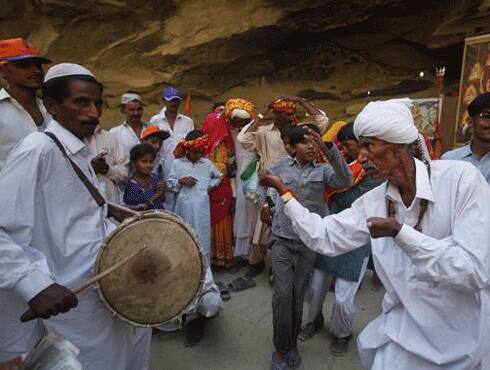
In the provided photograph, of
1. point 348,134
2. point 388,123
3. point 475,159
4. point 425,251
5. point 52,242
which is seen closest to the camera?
point 425,251

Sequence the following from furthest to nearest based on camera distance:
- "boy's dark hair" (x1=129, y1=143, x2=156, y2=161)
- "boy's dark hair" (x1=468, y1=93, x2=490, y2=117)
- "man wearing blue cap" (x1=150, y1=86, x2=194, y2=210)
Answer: "man wearing blue cap" (x1=150, y1=86, x2=194, y2=210) → "boy's dark hair" (x1=129, y1=143, x2=156, y2=161) → "boy's dark hair" (x1=468, y1=93, x2=490, y2=117)

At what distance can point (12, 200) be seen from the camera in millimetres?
1657

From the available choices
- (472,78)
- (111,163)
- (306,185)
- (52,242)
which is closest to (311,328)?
(306,185)

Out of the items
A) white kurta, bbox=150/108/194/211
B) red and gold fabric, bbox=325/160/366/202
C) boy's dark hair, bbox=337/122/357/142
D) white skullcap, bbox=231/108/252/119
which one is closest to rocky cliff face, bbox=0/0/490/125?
A: white kurta, bbox=150/108/194/211

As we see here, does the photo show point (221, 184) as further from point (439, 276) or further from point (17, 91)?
point (439, 276)

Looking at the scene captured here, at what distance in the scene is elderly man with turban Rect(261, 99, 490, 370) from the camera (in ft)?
5.09

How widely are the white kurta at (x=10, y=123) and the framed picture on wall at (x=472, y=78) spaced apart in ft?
17.0

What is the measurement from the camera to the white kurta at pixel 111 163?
3.78 meters

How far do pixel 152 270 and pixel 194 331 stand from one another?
1.82 meters

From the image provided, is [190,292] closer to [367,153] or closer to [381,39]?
[367,153]

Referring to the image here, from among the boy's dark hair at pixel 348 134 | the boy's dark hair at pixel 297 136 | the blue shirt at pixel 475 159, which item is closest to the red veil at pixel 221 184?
the boy's dark hair at pixel 348 134

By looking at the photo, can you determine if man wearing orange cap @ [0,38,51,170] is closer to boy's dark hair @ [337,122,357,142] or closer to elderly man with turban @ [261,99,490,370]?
elderly man with turban @ [261,99,490,370]

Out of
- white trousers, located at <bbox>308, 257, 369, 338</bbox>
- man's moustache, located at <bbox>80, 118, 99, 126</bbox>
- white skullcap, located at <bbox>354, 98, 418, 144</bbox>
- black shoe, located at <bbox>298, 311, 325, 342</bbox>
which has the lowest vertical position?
black shoe, located at <bbox>298, 311, 325, 342</bbox>

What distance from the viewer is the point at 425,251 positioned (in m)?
1.53
